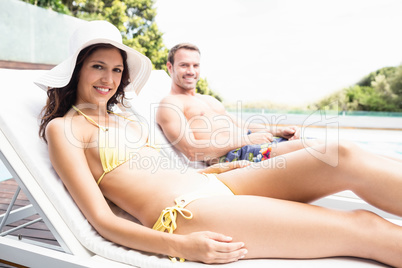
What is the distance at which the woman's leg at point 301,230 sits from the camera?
1.17 m

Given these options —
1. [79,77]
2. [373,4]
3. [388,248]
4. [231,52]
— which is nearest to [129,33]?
[231,52]

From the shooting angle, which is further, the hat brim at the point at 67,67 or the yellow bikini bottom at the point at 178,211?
the hat brim at the point at 67,67

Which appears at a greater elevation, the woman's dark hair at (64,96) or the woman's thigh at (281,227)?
the woman's dark hair at (64,96)

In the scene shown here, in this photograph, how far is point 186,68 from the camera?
9.03 feet

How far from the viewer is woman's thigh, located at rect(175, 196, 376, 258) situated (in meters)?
1.19

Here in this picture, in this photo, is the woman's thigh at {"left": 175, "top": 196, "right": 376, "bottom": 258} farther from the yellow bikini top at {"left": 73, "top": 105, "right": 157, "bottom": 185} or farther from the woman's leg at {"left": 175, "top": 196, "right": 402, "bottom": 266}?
the yellow bikini top at {"left": 73, "top": 105, "right": 157, "bottom": 185}

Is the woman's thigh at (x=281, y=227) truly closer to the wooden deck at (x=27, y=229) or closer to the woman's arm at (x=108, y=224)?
the woman's arm at (x=108, y=224)

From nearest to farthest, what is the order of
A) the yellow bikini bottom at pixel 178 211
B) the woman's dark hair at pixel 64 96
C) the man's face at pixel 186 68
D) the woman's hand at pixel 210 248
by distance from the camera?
the woman's hand at pixel 210 248
the yellow bikini bottom at pixel 178 211
the woman's dark hair at pixel 64 96
the man's face at pixel 186 68

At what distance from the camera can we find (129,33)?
47.4 ft

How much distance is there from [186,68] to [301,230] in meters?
1.86

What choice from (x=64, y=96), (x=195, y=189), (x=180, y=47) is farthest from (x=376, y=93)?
(x=64, y=96)

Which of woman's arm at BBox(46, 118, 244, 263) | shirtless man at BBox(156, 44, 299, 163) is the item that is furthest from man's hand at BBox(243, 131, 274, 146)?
woman's arm at BBox(46, 118, 244, 263)

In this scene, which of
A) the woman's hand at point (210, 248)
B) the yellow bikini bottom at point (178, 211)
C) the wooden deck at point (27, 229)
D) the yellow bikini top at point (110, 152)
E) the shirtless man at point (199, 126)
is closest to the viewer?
the woman's hand at point (210, 248)

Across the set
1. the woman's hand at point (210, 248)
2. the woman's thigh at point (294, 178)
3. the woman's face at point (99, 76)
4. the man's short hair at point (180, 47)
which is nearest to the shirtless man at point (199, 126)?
the man's short hair at point (180, 47)
